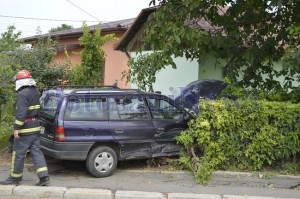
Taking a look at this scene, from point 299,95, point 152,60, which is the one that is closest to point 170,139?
point 152,60

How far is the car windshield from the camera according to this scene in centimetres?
713

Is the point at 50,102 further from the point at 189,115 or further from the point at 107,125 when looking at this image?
the point at 189,115

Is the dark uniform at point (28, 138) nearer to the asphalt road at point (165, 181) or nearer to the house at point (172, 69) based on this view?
the asphalt road at point (165, 181)

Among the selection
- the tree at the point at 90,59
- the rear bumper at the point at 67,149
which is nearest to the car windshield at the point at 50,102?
the rear bumper at the point at 67,149

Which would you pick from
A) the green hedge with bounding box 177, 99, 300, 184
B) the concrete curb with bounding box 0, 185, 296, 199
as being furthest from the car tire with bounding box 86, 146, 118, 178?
the green hedge with bounding box 177, 99, 300, 184

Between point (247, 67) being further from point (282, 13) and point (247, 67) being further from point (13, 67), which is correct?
point (13, 67)

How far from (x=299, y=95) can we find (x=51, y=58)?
260 inches

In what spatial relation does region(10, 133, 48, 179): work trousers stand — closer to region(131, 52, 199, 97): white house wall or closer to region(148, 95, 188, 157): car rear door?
region(148, 95, 188, 157): car rear door

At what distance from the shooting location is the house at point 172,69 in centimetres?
1330

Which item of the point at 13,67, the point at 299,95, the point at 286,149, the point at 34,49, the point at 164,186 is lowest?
the point at 164,186

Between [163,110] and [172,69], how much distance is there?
6.33 m

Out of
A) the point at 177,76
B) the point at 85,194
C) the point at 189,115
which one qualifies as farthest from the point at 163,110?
the point at 177,76

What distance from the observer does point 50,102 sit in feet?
24.7

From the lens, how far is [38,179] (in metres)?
6.82
